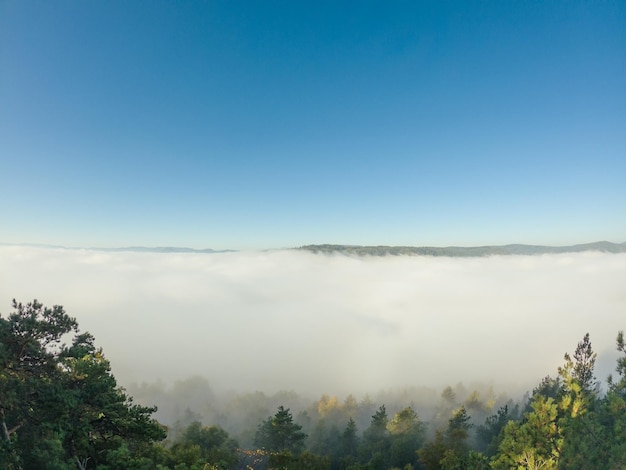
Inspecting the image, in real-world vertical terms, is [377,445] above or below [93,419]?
below

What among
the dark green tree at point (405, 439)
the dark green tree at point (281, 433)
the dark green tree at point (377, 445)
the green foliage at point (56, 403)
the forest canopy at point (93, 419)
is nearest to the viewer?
the green foliage at point (56, 403)

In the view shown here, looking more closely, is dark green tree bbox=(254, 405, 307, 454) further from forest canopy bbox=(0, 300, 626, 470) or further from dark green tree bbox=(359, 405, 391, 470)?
forest canopy bbox=(0, 300, 626, 470)

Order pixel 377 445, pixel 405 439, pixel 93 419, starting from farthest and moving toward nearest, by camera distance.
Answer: pixel 377 445 → pixel 405 439 → pixel 93 419

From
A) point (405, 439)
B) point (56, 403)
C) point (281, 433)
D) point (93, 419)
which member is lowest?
point (405, 439)

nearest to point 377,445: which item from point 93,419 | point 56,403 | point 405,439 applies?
point 405,439

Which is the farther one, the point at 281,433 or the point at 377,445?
the point at 377,445

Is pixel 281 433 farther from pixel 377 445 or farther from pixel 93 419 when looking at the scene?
pixel 93 419

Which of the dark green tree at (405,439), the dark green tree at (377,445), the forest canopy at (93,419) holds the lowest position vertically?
the dark green tree at (377,445)

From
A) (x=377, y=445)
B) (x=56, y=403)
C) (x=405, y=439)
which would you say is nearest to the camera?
(x=56, y=403)

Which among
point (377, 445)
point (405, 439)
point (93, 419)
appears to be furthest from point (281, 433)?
point (93, 419)

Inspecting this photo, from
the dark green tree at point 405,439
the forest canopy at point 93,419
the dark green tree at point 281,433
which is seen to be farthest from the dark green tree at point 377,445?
the forest canopy at point 93,419

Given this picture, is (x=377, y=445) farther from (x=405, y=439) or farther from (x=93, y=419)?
(x=93, y=419)

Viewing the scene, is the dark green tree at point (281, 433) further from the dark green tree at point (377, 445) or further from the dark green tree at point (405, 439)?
the dark green tree at point (405, 439)

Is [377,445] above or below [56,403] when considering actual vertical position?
below
